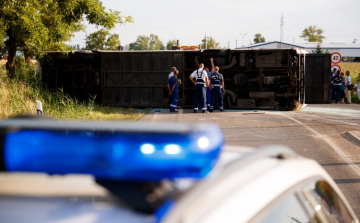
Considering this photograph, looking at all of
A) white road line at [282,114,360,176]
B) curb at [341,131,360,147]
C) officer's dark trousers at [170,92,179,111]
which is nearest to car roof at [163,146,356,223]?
white road line at [282,114,360,176]

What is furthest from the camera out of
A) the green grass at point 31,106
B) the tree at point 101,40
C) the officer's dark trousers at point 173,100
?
the tree at point 101,40

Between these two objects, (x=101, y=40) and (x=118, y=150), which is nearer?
(x=118, y=150)

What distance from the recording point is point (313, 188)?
2.46m

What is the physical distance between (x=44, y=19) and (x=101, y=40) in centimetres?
5445

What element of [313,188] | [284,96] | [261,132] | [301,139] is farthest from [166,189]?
[284,96]

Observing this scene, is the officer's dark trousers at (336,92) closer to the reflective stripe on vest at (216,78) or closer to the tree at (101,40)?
the reflective stripe on vest at (216,78)

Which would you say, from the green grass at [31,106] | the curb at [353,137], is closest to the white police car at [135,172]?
the curb at [353,137]

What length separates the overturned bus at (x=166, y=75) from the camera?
79.8 feet

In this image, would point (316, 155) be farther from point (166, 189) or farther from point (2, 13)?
point (2, 13)

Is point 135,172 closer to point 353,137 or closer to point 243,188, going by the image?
point 243,188

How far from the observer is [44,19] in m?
23.9

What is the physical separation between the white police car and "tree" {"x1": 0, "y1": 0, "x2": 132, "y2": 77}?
63.3ft

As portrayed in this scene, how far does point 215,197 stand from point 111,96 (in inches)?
957

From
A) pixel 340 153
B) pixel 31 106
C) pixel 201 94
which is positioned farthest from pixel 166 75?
pixel 340 153
